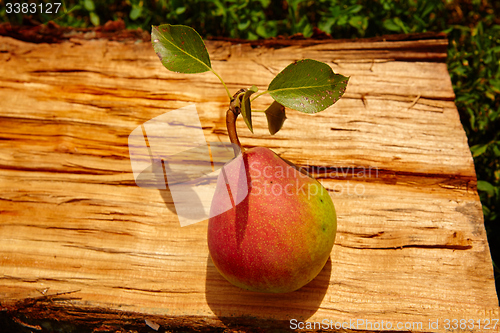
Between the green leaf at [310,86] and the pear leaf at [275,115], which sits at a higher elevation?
the green leaf at [310,86]

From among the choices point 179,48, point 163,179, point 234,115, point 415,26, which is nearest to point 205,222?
point 163,179

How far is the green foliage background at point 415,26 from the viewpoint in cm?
175

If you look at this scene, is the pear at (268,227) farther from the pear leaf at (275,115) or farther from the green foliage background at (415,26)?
the green foliage background at (415,26)

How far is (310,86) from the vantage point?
97 centimetres

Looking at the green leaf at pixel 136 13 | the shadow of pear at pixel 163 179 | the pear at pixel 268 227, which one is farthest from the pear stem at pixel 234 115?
the green leaf at pixel 136 13

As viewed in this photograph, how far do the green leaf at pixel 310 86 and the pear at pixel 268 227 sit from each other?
0.19m

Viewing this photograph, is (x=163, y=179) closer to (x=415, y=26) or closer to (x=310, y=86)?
(x=310, y=86)

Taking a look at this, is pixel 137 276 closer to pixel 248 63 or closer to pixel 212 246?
pixel 212 246

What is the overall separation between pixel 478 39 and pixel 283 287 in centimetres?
153

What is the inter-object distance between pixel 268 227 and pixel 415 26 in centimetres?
159

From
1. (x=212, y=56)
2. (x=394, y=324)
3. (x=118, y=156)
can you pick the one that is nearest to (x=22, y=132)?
(x=118, y=156)

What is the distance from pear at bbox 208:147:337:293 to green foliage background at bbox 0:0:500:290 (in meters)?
0.99

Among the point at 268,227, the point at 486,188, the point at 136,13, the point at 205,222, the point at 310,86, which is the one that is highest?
the point at 310,86

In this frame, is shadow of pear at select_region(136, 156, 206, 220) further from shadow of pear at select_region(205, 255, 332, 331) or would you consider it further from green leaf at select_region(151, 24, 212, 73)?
green leaf at select_region(151, 24, 212, 73)
